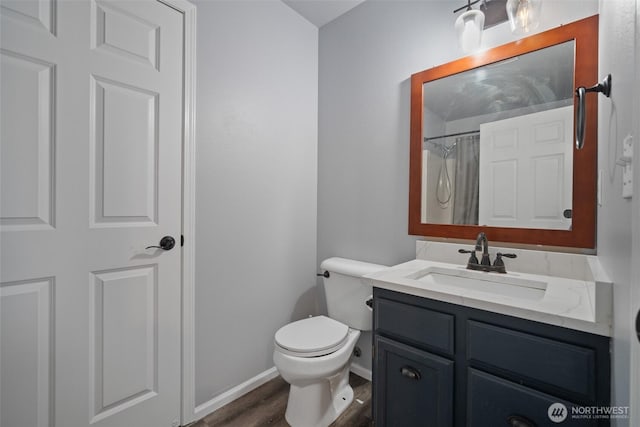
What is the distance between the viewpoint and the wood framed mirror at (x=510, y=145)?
3.77 ft

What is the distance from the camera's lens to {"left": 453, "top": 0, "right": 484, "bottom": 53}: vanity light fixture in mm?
1339

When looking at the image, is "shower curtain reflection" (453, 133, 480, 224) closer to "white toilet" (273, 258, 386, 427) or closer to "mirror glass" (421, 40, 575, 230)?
"mirror glass" (421, 40, 575, 230)

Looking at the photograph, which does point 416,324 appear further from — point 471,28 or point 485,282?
point 471,28

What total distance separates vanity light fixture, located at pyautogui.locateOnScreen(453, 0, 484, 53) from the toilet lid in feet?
5.12

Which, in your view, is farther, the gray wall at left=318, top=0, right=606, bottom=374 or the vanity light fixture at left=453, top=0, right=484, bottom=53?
the gray wall at left=318, top=0, right=606, bottom=374

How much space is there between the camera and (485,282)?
48.9 inches

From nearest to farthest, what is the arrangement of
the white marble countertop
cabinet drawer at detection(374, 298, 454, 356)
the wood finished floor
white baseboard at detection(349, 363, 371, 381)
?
the white marble countertop
cabinet drawer at detection(374, 298, 454, 356)
the wood finished floor
white baseboard at detection(349, 363, 371, 381)

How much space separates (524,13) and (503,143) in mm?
→ 537

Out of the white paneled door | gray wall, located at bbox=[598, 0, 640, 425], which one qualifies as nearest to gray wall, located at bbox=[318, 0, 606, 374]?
gray wall, located at bbox=[598, 0, 640, 425]

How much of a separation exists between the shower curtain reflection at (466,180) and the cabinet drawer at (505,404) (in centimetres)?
75

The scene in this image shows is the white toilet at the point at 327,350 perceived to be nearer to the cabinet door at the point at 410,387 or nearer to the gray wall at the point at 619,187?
the cabinet door at the point at 410,387

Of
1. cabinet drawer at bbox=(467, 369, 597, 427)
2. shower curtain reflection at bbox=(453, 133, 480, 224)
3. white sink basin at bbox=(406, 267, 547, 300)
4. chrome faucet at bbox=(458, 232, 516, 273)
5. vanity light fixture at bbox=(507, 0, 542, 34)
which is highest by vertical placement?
vanity light fixture at bbox=(507, 0, 542, 34)

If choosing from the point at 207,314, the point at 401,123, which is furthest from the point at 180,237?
the point at 401,123

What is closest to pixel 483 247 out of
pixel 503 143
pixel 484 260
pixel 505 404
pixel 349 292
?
pixel 484 260
